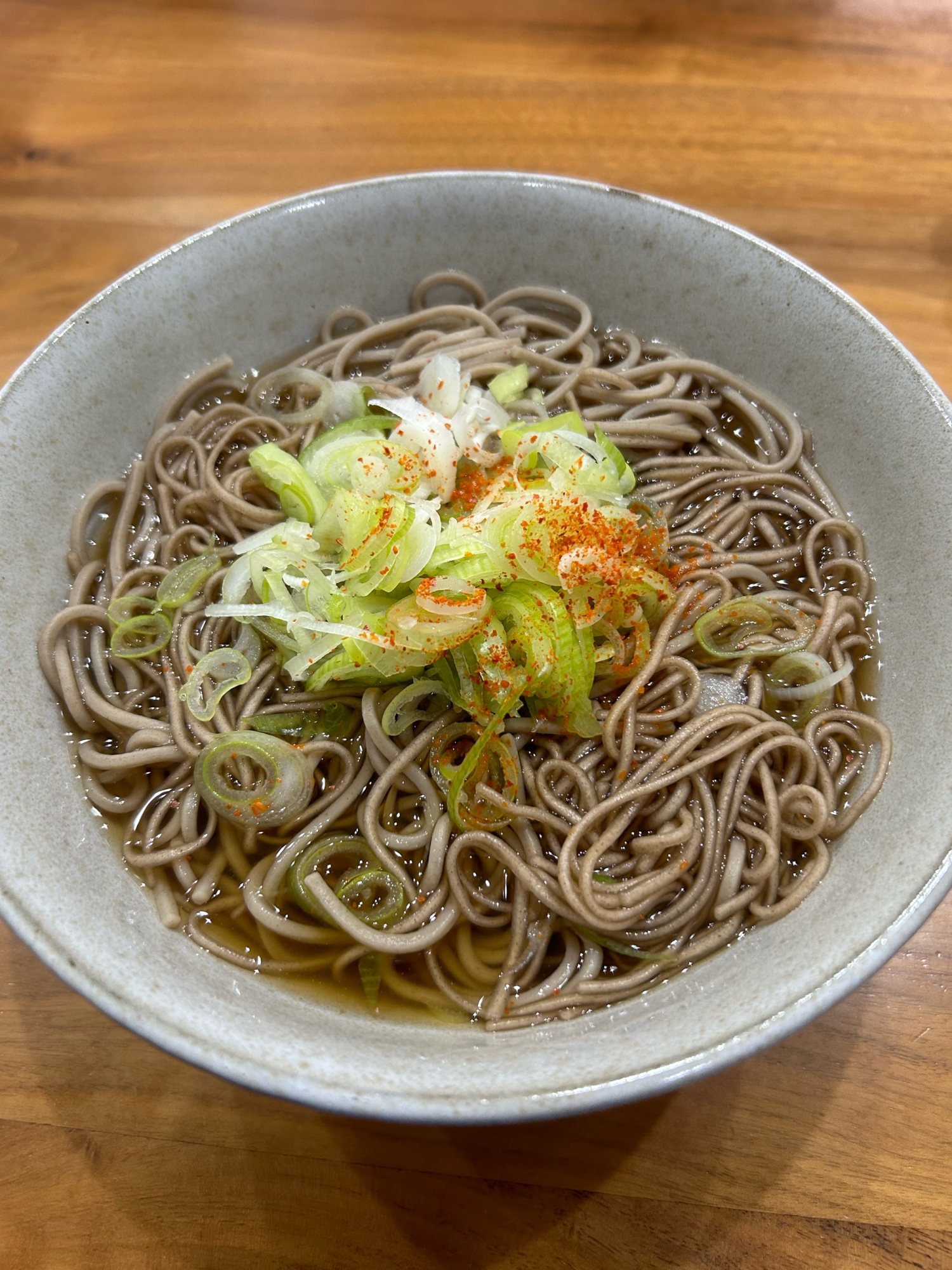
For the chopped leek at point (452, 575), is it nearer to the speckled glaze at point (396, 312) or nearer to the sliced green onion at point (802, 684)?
the sliced green onion at point (802, 684)

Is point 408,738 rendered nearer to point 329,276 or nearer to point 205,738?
point 205,738

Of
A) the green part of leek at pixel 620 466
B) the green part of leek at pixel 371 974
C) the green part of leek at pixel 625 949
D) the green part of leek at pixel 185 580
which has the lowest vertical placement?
the green part of leek at pixel 371 974

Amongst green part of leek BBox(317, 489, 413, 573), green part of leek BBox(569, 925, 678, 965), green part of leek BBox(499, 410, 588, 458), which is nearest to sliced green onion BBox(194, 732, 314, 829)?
green part of leek BBox(317, 489, 413, 573)

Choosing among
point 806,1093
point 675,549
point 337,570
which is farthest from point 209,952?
point 675,549

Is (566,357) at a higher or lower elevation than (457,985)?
higher

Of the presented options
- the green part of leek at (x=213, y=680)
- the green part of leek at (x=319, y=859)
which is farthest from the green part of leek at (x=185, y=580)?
the green part of leek at (x=319, y=859)

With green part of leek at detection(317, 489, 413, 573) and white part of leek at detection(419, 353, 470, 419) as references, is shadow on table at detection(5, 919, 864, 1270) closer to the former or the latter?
green part of leek at detection(317, 489, 413, 573)

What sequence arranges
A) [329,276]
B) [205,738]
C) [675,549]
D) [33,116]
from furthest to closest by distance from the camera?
[33,116], [329,276], [675,549], [205,738]
